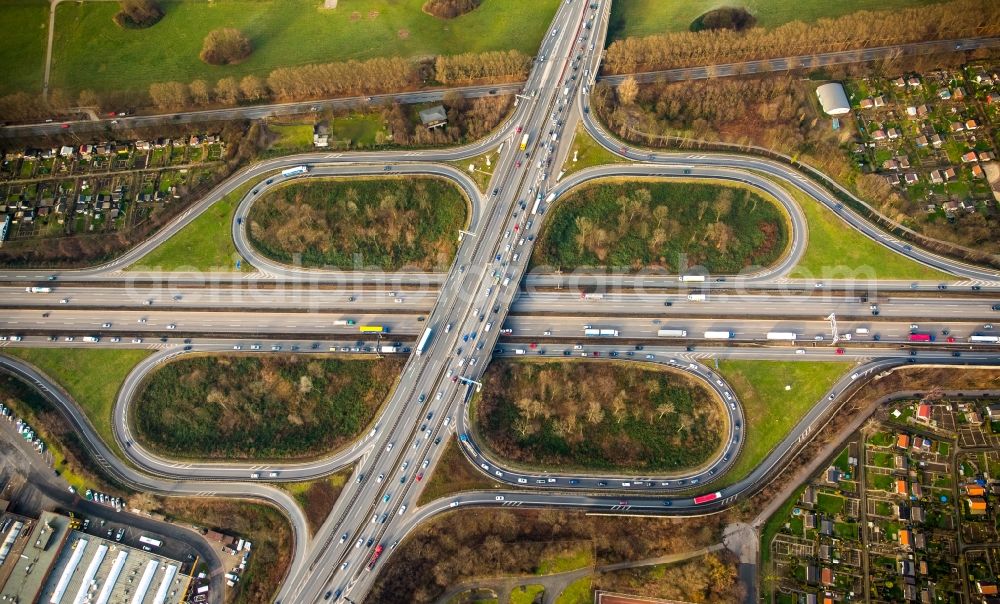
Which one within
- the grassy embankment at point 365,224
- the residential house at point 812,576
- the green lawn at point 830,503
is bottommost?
the residential house at point 812,576

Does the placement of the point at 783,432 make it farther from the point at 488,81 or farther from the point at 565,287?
the point at 488,81

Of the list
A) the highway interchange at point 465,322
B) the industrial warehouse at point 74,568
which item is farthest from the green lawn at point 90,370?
the industrial warehouse at point 74,568

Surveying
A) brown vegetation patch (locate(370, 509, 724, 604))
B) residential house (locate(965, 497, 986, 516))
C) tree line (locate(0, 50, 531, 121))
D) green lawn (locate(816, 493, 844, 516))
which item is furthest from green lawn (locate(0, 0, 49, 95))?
residential house (locate(965, 497, 986, 516))

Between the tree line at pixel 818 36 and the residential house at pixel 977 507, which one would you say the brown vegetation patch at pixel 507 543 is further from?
the tree line at pixel 818 36

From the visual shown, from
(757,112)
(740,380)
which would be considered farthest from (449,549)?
(757,112)

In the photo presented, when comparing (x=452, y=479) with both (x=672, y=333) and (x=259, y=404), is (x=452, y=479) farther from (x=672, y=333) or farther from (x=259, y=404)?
(x=672, y=333)

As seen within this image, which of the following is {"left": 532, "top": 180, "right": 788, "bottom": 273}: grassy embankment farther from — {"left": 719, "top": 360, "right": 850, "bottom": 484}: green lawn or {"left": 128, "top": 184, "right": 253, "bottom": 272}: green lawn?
{"left": 128, "top": 184, "right": 253, "bottom": 272}: green lawn

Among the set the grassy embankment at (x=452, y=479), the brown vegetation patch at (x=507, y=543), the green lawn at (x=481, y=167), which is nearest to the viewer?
the brown vegetation patch at (x=507, y=543)

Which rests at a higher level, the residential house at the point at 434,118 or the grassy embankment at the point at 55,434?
the residential house at the point at 434,118

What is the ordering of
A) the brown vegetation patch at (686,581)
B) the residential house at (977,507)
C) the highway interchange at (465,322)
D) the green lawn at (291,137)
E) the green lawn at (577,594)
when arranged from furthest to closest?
the green lawn at (291,137) < the highway interchange at (465,322) < the residential house at (977,507) < the green lawn at (577,594) < the brown vegetation patch at (686,581)
